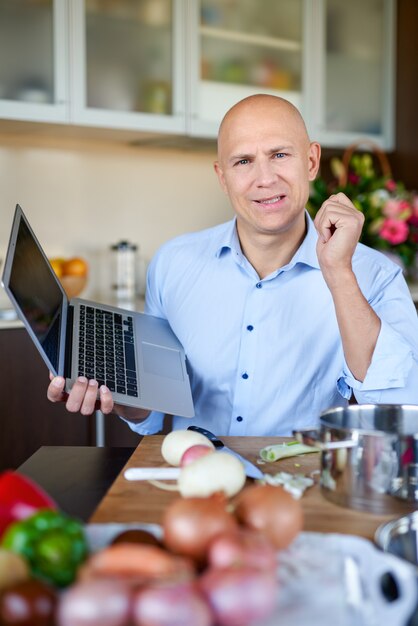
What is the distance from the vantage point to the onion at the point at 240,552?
634mm

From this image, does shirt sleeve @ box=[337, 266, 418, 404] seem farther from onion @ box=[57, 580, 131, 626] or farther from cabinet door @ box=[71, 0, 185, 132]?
cabinet door @ box=[71, 0, 185, 132]

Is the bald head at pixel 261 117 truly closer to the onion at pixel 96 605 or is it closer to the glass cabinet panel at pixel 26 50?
the onion at pixel 96 605

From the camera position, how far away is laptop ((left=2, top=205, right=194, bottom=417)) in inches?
46.9

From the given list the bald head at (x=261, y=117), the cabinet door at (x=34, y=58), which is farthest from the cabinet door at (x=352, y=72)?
the bald head at (x=261, y=117)

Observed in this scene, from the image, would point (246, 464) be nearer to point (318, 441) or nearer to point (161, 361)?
point (318, 441)

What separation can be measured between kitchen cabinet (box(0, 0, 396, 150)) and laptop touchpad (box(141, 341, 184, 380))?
1400 mm

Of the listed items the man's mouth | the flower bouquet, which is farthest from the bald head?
the flower bouquet

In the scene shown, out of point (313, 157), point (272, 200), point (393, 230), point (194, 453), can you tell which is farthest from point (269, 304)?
point (393, 230)

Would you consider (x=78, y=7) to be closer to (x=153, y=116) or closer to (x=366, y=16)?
(x=153, y=116)

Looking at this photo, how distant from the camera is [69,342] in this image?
1.37 metres

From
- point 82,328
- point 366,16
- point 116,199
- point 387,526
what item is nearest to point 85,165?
point 116,199

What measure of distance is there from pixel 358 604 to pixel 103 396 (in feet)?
2.14

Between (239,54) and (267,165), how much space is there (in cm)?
172

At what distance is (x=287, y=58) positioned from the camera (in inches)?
129
